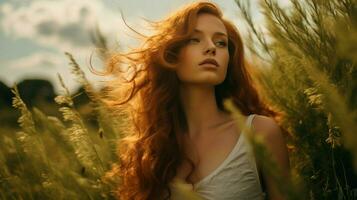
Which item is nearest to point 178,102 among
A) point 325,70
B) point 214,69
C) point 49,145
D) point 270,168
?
point 214,69

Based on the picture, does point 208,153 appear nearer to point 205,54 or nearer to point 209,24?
point 205,54

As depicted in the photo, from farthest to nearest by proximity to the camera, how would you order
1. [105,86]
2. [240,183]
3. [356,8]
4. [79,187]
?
[105,86] < [79,187] < [240,183] < [356,8]

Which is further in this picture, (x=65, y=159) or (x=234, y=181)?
(x=65, y=159)

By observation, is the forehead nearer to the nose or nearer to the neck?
the nose

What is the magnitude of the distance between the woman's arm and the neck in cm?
22

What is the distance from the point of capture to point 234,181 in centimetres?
183

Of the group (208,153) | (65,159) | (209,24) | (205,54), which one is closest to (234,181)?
(208,153)

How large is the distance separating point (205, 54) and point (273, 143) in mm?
422

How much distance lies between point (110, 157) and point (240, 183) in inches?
27.7

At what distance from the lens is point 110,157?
228 cm

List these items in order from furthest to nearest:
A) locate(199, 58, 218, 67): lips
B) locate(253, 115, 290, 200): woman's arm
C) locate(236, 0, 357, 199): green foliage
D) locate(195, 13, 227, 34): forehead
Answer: locate(195, 13, 227, 34): forehead < locate(199, 58, 218, 67): lips < locate(253, 115, 290, 200): woman's arm < locate(236, 0, 357, 199): green foliage

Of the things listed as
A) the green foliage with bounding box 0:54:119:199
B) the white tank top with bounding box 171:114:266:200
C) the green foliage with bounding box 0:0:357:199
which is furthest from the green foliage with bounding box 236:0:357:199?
the green foliage with bounding box 0:54:119:199

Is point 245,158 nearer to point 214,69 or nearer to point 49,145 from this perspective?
point 214,69

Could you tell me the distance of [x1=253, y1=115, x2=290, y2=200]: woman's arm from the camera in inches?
71.3
